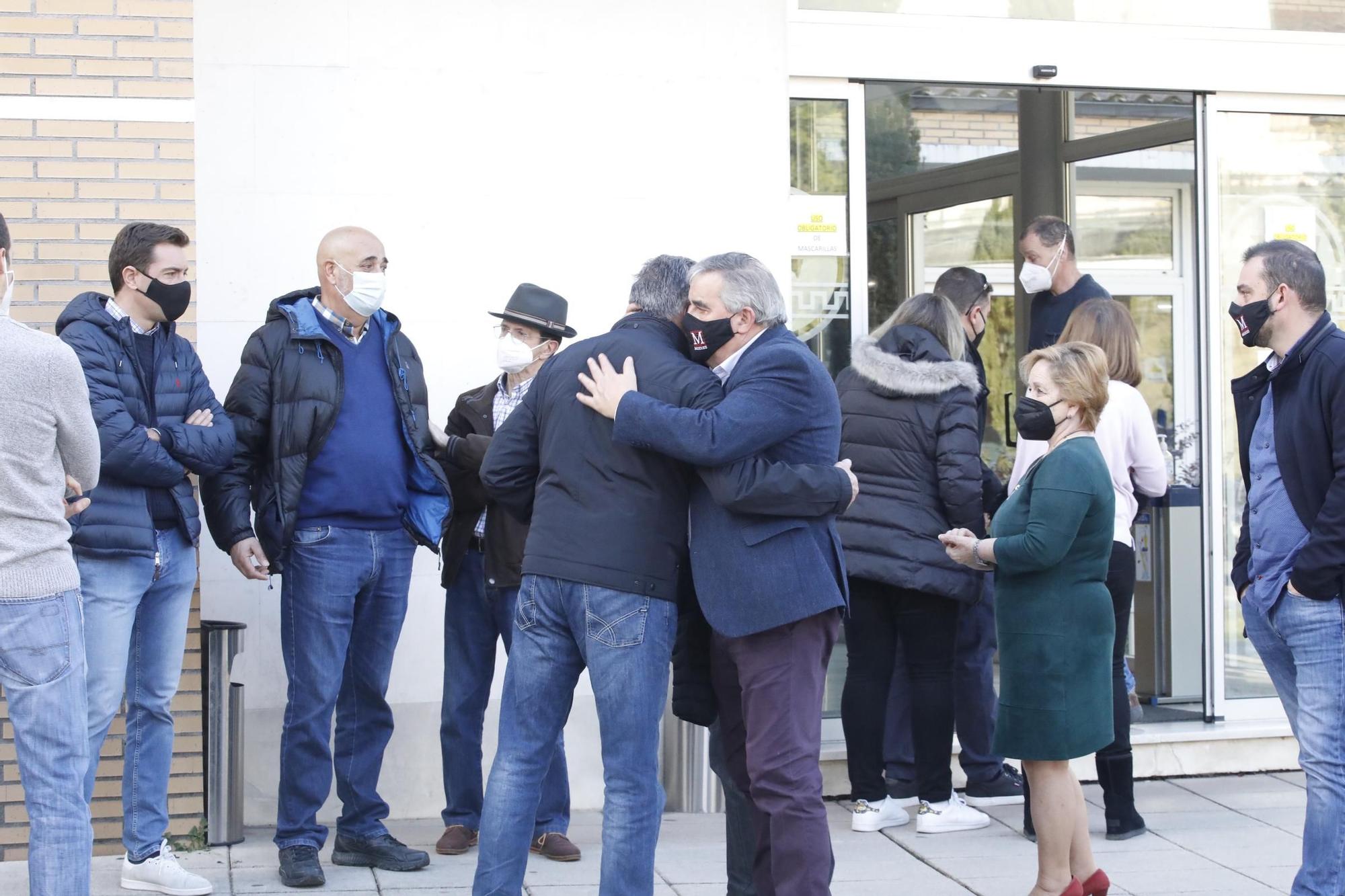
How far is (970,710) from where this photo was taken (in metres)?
5.98

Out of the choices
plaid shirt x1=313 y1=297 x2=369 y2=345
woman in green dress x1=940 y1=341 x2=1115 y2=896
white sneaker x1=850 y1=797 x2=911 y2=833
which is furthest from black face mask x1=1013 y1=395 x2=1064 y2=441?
plaid shirt x1=313 y1=297 x2=369 y2=345

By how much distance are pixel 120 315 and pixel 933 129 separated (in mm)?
6708

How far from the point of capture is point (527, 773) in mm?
4000

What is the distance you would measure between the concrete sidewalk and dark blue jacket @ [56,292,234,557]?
1.22 meters

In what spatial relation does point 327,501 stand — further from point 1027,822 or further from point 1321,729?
point 1321,729

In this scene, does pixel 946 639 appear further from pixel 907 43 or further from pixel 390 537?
pixel 907 43

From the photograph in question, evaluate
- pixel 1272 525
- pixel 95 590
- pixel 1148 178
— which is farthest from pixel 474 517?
pixel 1148 178

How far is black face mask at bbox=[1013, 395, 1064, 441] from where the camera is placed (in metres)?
4.55

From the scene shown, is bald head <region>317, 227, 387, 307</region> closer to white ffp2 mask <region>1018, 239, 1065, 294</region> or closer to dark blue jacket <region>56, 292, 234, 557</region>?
dark blue jacket <region>56, 292, 234, 557</region>

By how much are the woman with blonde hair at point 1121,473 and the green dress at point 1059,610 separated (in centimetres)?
90

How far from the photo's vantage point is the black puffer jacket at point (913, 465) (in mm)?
5469

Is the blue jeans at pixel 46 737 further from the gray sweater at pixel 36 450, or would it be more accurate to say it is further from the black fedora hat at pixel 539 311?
the black fedora hat at pixel 539 311

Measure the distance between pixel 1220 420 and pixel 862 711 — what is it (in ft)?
7.81

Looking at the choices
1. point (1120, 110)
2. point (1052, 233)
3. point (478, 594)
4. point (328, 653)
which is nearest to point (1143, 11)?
point (1052, 233)
